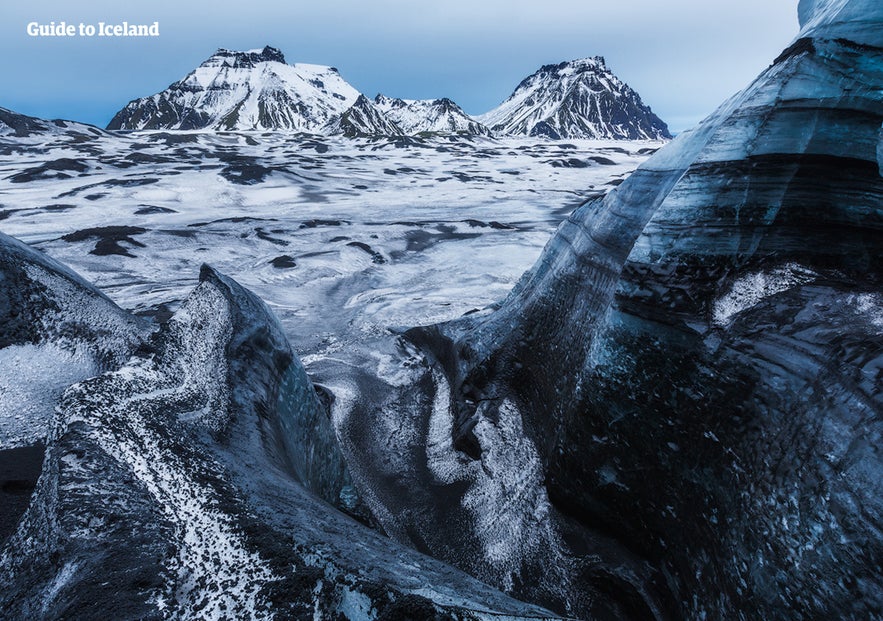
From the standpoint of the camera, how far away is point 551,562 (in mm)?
3311

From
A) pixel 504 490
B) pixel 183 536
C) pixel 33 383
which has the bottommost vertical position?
pixel 504 490

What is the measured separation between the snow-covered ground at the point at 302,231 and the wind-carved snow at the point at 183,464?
412cm

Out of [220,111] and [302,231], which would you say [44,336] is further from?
[220,111]

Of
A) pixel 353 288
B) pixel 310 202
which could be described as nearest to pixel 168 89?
pixel 310 202

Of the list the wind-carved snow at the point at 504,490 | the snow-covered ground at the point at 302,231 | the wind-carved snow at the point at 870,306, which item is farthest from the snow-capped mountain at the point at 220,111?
the wind-carved snow at the point at 870,306

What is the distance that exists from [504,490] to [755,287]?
7.97ft

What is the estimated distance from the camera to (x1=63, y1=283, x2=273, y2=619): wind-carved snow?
169 cm

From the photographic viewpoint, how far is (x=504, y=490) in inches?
Result: 157

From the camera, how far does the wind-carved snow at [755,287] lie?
2781mm

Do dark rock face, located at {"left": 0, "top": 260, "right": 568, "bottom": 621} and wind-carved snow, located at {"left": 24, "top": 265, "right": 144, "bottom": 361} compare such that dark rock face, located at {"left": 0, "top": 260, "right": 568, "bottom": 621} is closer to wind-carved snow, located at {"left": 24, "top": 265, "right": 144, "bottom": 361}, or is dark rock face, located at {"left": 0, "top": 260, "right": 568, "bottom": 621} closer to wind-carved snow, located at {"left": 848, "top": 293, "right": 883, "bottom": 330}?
wind-carved snow, located at {"left": 24, "top": 265, "right": 144, "bottom": 361}

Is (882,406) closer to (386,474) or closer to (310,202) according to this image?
(386,474)

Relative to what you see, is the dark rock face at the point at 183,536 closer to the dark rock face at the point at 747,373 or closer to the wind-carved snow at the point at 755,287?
the dark rock face at the point at 747,373

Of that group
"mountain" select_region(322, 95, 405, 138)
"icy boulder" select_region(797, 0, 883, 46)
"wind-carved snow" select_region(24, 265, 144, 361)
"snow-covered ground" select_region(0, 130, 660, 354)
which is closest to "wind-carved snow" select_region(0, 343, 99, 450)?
"wind-carved snow" select_region(24, 265, 144, 361)

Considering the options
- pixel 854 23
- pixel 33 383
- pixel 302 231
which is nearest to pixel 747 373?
pixel 854 23
